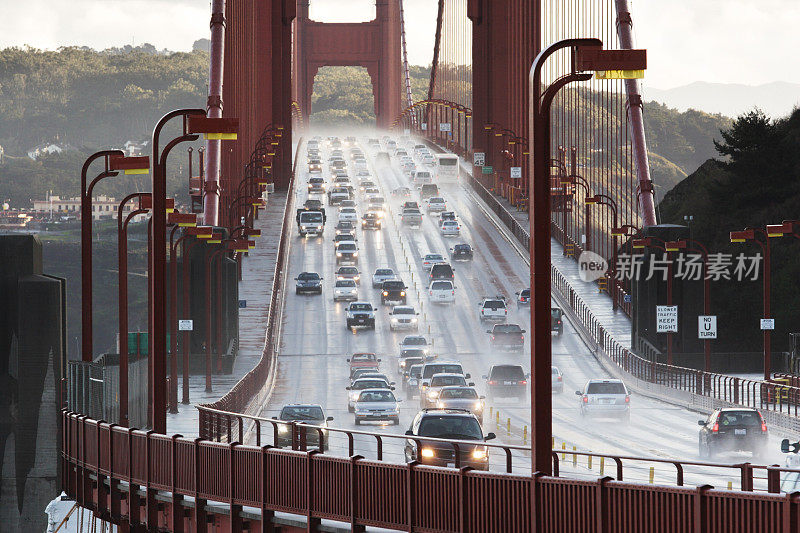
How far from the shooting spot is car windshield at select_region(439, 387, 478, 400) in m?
42.4

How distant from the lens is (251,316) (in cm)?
7506

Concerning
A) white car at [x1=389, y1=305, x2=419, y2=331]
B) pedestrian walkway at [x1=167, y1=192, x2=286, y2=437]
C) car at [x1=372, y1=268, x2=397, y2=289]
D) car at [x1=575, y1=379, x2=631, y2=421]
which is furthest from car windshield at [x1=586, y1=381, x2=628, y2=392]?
car at [x1=372, y1=268, x2=397, y2=289]

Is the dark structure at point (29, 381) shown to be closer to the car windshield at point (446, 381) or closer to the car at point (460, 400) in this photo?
the car at point (460, 400)

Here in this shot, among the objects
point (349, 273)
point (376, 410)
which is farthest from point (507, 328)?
point (376, 410)

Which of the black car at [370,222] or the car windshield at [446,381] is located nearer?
the car windshield at [446,381]

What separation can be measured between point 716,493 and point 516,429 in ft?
90.5

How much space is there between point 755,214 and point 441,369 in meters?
49.1

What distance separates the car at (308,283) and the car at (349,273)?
6.89 ft

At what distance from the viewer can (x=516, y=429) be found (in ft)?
140

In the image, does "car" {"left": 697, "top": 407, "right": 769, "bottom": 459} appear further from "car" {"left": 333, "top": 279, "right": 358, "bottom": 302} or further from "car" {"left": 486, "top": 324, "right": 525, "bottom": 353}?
"car" {"left": 333, "top": 279, "right": 358, "bottom": 302}

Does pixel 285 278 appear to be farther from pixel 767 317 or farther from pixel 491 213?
pixel 767 317

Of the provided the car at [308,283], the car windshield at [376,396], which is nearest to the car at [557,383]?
the car windshield at [376,396]

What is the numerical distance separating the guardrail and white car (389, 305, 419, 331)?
47242mm

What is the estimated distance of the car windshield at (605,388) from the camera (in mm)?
47250
